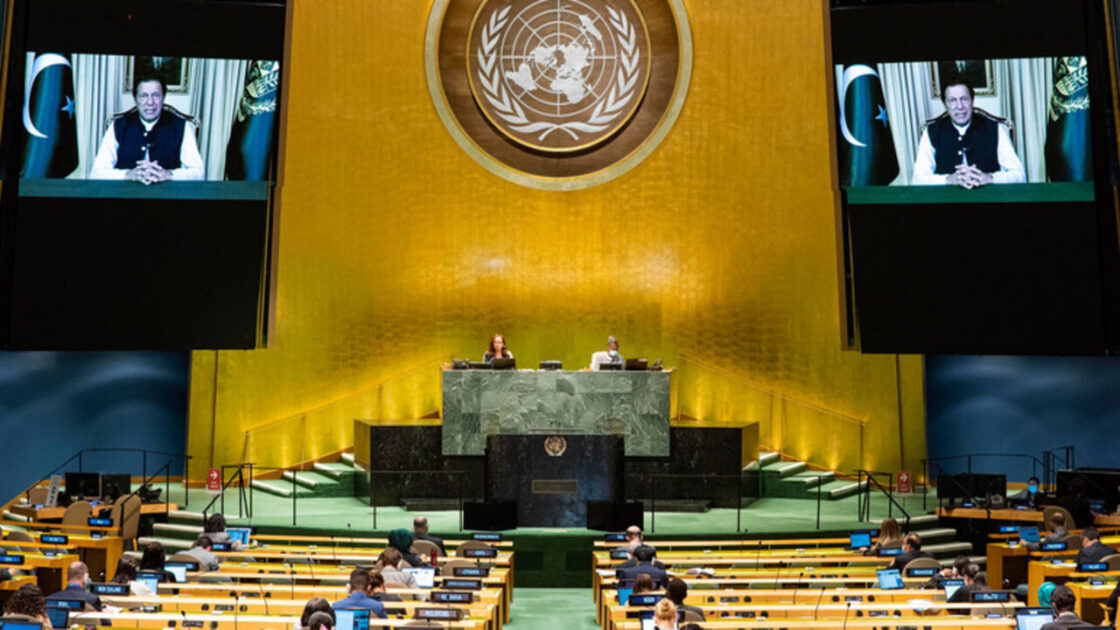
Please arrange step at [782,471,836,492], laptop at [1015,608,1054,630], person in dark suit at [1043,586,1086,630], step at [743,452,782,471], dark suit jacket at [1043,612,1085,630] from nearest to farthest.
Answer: dark suit jacket at [1043,612,1085,630] → person in dark suit at [1043,586,1086,630] → laptop at [1015,608,1054,630] → step at [782,471,836,492] → step at [743,452,782,471]

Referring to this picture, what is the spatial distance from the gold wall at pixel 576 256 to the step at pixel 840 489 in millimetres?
506

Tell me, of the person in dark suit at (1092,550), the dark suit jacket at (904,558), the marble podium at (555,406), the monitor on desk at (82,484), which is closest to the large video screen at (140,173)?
the monitor on desk at (82,484)

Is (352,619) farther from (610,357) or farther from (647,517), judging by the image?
(610,357)

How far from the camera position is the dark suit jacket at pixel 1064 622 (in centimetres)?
690

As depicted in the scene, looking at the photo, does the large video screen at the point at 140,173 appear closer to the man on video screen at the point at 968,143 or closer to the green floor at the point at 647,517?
the green floor at the point at 647,517

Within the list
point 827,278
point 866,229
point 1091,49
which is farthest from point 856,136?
point 827,278

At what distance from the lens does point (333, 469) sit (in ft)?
56.3

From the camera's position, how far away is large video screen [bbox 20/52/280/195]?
43.7 feet

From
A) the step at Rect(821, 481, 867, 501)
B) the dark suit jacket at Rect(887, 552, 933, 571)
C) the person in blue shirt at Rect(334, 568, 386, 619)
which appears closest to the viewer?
the person in blue shirt at Rect(334, 568, 386, 619)

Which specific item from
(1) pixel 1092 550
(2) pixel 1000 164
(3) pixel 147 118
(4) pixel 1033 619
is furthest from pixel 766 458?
(4) pixel 1033 619

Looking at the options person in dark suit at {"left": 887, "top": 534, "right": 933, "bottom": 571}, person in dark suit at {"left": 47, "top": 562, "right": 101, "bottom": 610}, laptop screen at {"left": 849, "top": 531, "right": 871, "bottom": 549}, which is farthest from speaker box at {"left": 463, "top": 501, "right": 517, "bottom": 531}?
person in dark suit at {"left": 47, "top": 562, "right": 101, "bottom": 610}

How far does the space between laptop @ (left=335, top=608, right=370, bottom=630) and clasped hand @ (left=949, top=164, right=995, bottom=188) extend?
29.3 feet

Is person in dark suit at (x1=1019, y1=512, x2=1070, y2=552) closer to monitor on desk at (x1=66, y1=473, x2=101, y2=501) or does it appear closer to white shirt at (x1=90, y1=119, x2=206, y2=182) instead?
white shirt at (x1=90, y1=119, x2=206, y2=182)

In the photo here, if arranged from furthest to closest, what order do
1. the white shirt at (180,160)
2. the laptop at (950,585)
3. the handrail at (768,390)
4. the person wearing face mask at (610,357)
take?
the handrail at (768,390) < the person wearing face mask at (610,357) < the white shirt at (180,160) < the laptop at (950,585)
